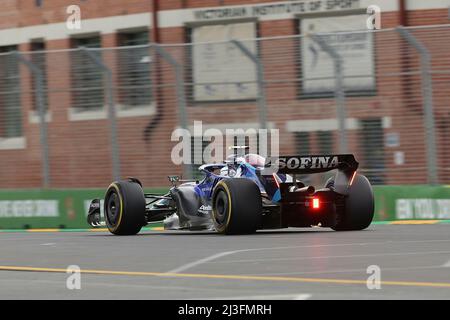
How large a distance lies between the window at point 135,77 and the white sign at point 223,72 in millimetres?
863

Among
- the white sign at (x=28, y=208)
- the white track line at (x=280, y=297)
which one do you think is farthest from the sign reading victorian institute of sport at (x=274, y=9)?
the white track line at (x=280, y=297)

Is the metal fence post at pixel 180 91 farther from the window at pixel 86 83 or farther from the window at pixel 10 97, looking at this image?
the window at pixel 10 97

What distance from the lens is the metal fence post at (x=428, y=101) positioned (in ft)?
60.8

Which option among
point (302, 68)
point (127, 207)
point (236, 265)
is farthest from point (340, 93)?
point (236, 265)

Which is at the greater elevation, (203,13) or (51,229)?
(203,13)

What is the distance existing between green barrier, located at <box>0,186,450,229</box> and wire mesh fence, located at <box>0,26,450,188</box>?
20 cm

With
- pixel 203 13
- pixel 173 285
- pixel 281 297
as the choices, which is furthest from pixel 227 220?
pixel 203 13

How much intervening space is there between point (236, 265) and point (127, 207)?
17.2 feet

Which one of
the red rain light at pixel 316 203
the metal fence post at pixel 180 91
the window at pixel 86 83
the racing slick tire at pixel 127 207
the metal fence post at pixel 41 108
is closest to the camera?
the red rain light at pixel 316 203

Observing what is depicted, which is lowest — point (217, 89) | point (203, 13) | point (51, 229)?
point (51, 229)
